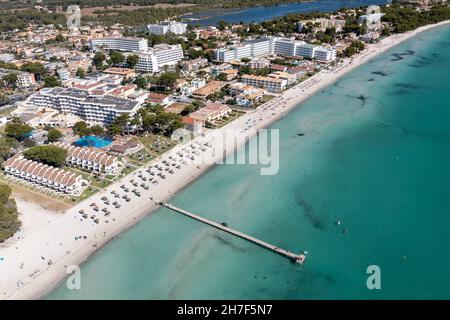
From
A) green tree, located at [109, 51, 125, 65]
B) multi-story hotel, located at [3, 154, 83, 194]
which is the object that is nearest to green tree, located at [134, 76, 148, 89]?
green tree, located at [109, 51, 125, 65]

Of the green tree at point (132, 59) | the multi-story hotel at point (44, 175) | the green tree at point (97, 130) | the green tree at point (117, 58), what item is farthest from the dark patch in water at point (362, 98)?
the green tree at point (117, 58)

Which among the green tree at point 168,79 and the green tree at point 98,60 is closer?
the green tree at point 168,79

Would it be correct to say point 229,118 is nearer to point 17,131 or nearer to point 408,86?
point 17,131

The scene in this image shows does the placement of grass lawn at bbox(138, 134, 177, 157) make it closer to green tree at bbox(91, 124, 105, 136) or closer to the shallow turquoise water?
green tree at bbox(91, 124, 105, 136)

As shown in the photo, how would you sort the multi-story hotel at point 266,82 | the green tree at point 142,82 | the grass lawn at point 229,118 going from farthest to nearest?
1. the green tree at point 142,82
2. the multi-story hotel at point 266,82
3. the grass lawn at point 229,118

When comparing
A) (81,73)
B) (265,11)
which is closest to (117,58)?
(81,73)

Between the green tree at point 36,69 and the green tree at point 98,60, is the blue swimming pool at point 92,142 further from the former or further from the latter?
the green tree at point 98,60

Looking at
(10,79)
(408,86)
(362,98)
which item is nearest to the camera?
(362,98)
